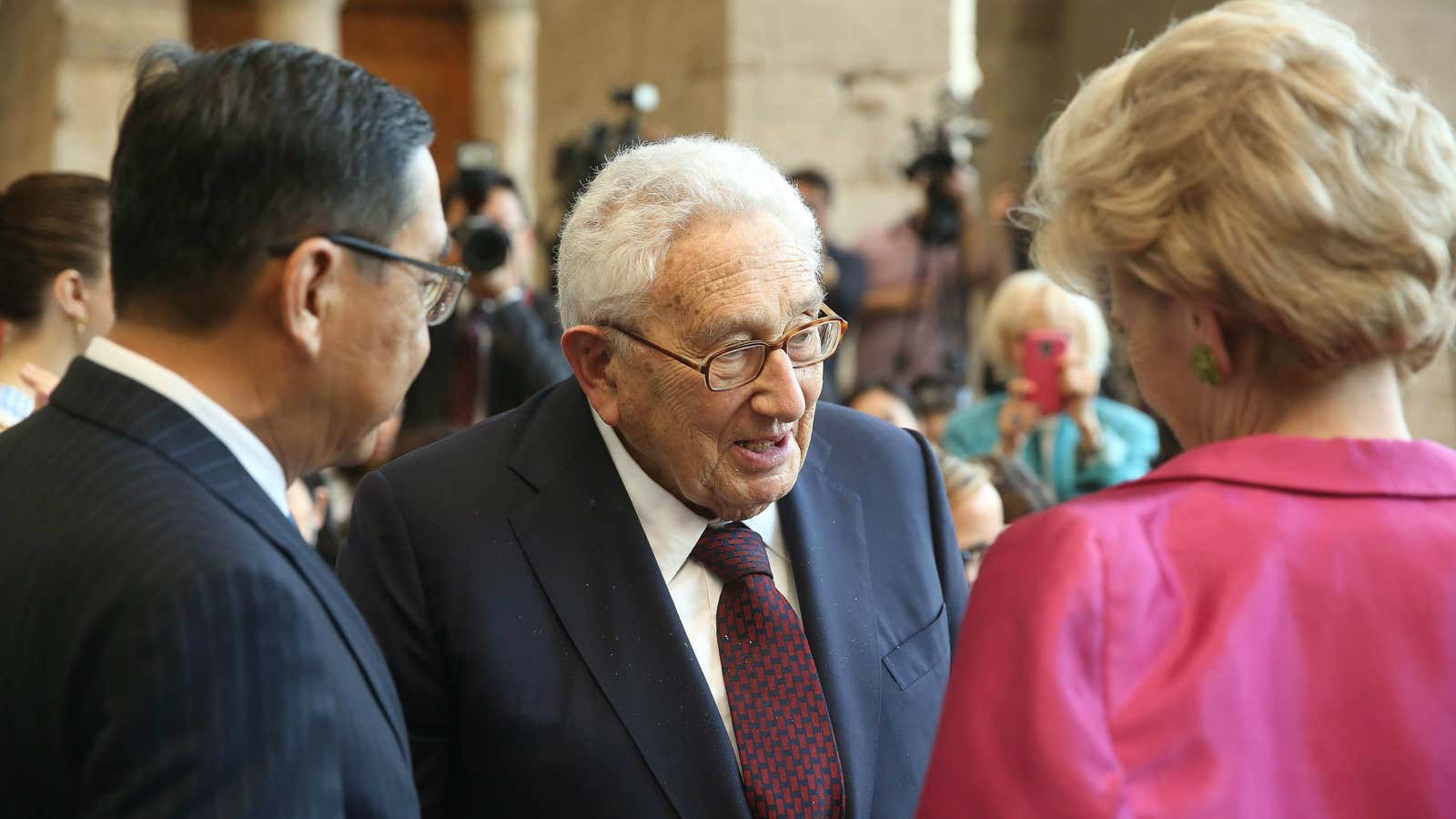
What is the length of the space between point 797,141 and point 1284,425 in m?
4.58

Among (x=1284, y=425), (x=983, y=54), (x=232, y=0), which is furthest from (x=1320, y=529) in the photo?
(x=232, y=0)

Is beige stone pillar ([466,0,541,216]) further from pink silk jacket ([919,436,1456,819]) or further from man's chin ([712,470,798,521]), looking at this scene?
pink silk jacket ([919,436,1456,819])

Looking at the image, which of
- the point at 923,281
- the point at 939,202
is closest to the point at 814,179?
the point at 939,202

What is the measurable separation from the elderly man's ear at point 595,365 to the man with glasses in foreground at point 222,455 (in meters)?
0.50

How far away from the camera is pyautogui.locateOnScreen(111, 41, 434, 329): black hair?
1260 millimetres

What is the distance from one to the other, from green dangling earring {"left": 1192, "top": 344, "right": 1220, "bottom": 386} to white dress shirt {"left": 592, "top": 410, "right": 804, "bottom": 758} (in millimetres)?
796

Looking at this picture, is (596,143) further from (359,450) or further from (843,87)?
(359,450)

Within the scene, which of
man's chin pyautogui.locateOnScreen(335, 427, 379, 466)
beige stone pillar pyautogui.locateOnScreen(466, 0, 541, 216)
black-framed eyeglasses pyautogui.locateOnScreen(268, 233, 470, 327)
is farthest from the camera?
beige stone pillar pyautogui.locateOnScreen(466, 0, 541, 216)

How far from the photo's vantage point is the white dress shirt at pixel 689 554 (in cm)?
189

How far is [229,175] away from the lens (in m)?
1.26

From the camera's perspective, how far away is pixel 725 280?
6.16 ft

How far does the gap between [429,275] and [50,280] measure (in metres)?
1.48

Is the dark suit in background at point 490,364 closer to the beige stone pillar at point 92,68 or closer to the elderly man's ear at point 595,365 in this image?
the elderly man's ear at point 595,365

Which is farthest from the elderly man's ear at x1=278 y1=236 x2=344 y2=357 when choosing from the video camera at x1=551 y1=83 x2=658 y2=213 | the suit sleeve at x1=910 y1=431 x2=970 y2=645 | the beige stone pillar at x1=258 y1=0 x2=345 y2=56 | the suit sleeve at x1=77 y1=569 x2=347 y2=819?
the beige stone pillar at x1=258 y1=0 x2=345 y2=56
